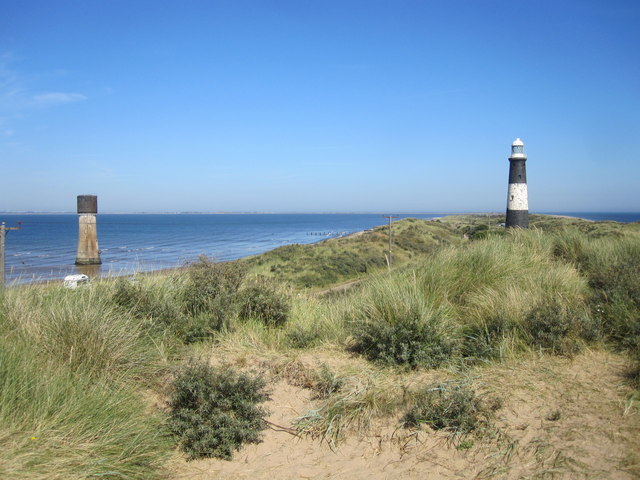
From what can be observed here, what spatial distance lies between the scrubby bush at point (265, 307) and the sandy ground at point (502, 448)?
2.63 m

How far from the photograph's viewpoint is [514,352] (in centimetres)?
589

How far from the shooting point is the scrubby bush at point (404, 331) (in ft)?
18.9

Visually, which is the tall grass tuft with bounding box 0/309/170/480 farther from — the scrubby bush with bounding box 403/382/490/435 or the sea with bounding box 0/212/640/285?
the sea with bounding box 0/212/640/285

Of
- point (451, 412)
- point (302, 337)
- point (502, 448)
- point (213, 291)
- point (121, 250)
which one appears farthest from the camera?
point (121, 250)

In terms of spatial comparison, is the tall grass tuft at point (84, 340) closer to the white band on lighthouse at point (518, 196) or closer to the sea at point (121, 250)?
the sea at point (121, 250)

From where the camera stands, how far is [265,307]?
769cm

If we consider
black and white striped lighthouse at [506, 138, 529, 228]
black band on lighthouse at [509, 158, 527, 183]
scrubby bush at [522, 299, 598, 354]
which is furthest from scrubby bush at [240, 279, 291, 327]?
black band on lighthouse at [509, 158, 527, 183]

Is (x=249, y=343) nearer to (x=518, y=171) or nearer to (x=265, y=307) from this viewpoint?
(x=265, y=307)

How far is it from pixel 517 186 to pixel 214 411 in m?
19.7

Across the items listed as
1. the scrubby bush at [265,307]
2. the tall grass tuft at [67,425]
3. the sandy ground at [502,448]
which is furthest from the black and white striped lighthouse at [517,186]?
the tall grass tuft at [67,425]

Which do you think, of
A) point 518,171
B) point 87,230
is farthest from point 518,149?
point 87,230

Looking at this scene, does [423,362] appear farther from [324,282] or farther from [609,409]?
[324,282]

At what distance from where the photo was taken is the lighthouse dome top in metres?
20.8

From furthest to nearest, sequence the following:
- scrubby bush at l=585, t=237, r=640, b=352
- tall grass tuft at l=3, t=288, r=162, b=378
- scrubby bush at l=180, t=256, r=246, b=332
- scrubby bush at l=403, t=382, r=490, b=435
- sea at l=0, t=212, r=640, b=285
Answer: sea at l=0, t=212, r=640, b=285
scrubby bush at l=180, t=256, r=246, b=332
scrubby bush at l=585, t=237, r=640, b=352
tall grass tuft at l=3, t=288, r=162, b=378
scrubby bush at l=403, t=382, r=490, b=435
